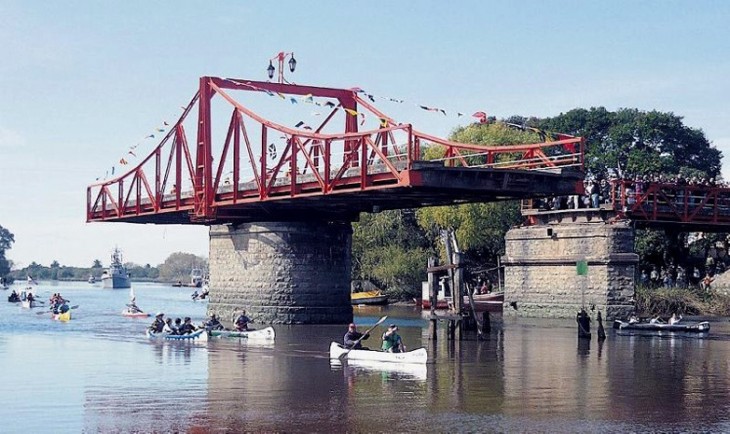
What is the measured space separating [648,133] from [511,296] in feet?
153

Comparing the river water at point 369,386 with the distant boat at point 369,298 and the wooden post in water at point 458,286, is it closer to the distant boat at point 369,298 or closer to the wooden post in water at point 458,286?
the wooden post in water at point 458,286

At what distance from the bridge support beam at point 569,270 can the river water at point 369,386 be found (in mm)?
8307

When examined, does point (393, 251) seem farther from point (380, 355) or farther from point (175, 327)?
point (380, 355)

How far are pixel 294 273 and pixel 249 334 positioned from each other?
11.9 meters

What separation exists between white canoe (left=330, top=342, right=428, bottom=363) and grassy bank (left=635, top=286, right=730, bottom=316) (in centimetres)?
3015

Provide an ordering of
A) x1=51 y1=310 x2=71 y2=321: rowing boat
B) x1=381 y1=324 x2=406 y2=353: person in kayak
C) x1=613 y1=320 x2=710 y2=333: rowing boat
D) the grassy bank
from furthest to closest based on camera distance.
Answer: x1=51 y1=310 x2=71 y2=321: rowing boat
the grassy bank
x1=613 y1=320 x2=710 y2=333: rowing boat
x1=381 y1=324 x2=406 y2=353: person in kayak

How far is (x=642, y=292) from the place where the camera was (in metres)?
71.6

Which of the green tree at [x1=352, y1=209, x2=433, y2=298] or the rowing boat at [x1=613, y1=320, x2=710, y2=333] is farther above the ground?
the green tree at [x1=352, y1=209, x2=433, y2=298]

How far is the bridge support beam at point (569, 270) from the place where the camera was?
65.6 m

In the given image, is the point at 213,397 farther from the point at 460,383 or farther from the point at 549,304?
the point at 549,304

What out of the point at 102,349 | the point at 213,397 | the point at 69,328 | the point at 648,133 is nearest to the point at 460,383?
the point at 213,397

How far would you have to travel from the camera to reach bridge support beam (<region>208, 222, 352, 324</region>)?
2581 inches

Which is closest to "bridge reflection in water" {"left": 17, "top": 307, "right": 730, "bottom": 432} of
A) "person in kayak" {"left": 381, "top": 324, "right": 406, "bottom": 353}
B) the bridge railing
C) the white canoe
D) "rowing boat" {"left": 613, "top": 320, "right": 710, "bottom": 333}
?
the white canoe

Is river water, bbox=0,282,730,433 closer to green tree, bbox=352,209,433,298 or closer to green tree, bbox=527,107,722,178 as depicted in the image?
green tree, bbox=352,209,433,298
